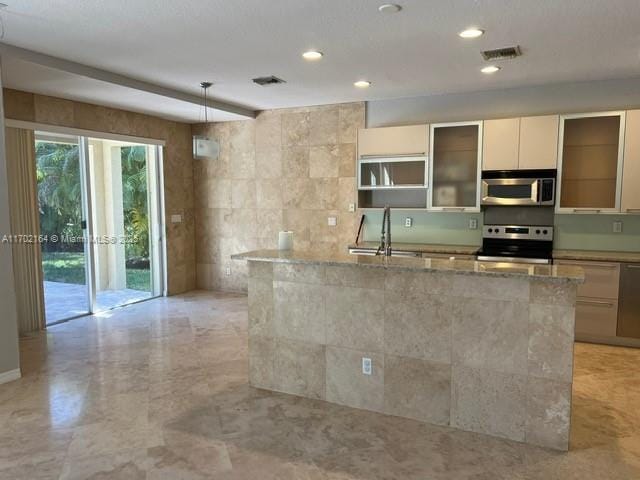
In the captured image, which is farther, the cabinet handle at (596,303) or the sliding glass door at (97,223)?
the sliding glass door at (97,223)

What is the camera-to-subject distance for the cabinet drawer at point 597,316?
4449 millimetres

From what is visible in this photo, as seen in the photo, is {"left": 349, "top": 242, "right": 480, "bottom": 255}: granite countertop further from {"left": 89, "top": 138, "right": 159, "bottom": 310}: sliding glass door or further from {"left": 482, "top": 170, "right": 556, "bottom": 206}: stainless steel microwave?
{"left": 89, "top": 138, "right": 159, "bottom": 310}: sliding glass door

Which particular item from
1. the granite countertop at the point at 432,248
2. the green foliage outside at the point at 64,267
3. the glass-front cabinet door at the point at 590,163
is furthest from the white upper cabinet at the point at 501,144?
the green foliage outside at the point at 64,267

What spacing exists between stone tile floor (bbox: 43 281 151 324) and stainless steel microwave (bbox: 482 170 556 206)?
490 cm

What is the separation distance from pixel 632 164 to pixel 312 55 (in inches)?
126

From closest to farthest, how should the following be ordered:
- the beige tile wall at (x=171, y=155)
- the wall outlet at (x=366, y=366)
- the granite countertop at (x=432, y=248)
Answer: the wall outlet at (x=366, y=366) → the granite countertop at (x=432, y=248) → the beige tile wall at (x=171, y=155)

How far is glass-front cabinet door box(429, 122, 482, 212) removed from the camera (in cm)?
500

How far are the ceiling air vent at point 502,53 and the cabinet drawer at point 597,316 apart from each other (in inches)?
95.4

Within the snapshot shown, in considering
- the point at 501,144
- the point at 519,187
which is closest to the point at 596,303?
the point at 519,187

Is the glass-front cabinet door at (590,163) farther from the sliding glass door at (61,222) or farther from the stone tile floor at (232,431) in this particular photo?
the sliding glass door at (61,222)

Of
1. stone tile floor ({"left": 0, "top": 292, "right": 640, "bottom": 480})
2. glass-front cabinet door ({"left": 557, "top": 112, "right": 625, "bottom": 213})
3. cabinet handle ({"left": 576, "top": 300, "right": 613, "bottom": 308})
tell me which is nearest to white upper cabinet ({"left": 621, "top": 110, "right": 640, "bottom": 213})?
glass-front cabinet door ({"left": 557, "top": 112, "right": 625, "bottom": 213})

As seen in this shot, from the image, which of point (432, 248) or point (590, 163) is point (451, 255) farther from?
point (590, 163)

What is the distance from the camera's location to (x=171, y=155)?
22.3 ft

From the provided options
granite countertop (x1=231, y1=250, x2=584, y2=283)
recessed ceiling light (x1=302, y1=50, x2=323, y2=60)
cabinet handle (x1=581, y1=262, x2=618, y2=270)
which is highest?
recessed ceiling light (x1=302, y1=50, x2=323, y2=60)
